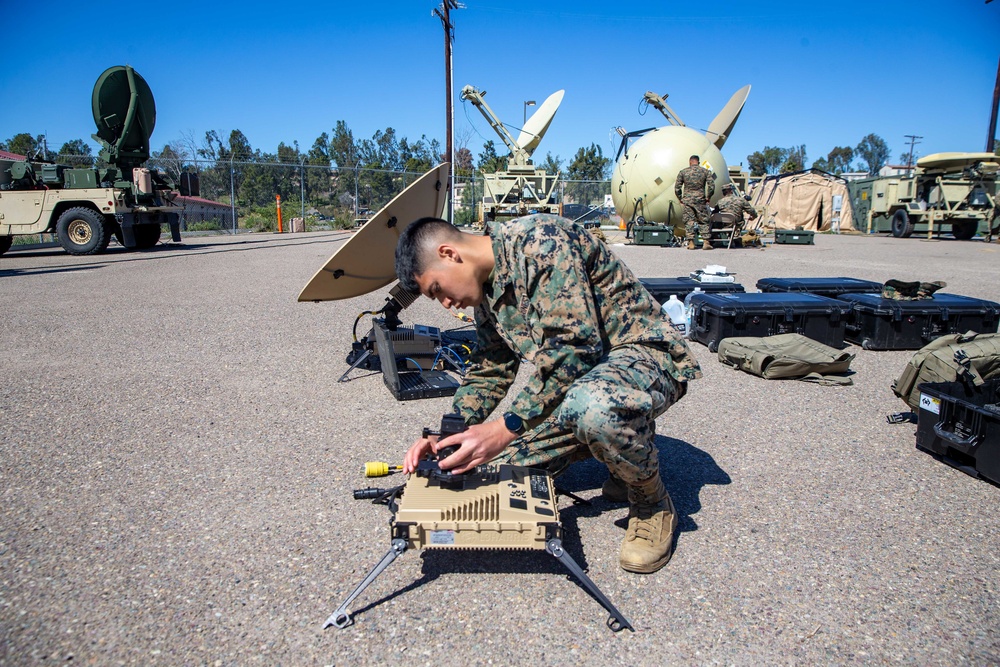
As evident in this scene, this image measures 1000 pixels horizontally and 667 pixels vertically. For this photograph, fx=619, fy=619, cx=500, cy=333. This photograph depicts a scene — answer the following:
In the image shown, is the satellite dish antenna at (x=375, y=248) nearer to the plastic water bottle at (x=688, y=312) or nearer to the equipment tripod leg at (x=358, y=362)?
the equipment tripod leg at (x=358, y=362)

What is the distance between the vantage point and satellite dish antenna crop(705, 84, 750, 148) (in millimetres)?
19312

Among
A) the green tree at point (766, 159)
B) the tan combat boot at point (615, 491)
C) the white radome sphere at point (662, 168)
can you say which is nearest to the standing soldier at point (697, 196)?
the white radome sphere at point (662, 168)

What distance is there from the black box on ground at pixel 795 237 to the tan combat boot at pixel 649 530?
17799mm

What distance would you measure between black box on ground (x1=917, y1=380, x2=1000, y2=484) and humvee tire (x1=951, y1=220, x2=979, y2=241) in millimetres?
20804

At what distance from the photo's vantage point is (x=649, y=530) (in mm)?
2365

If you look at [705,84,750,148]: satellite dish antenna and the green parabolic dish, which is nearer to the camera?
the green parabolic dish

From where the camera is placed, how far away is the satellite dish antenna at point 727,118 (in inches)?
760

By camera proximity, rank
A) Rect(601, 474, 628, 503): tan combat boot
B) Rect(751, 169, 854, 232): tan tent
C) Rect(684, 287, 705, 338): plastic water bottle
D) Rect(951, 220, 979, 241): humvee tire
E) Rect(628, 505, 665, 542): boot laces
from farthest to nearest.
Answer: Rect(751, 169, 854, 232): tan tent → Rect(951, 220, 979, 241): humvee tire → Rect(684, 287, 705, 338): plastic water bottle → Rect(601, 474, 628, 503): tan combat boot → Rect(628, 505, 665, 542): boot laces

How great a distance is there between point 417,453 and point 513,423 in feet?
1.27

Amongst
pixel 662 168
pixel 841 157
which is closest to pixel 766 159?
pixel 841 157

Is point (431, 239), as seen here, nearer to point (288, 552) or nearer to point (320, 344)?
point (288, 552)

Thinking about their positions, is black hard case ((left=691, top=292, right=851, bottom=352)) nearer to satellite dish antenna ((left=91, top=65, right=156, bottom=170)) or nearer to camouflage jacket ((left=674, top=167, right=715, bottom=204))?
camouflage jacket ((left=674, top=167, right=715, bottom=204))

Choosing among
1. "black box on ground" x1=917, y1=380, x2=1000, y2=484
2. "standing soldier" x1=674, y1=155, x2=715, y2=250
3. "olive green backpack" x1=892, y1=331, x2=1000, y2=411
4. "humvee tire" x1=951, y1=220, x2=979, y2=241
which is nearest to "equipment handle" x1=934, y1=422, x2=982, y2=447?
"black box on ground" x1=917, y1=380, x2=1000, y2=484

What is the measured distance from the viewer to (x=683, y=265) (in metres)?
11.6
